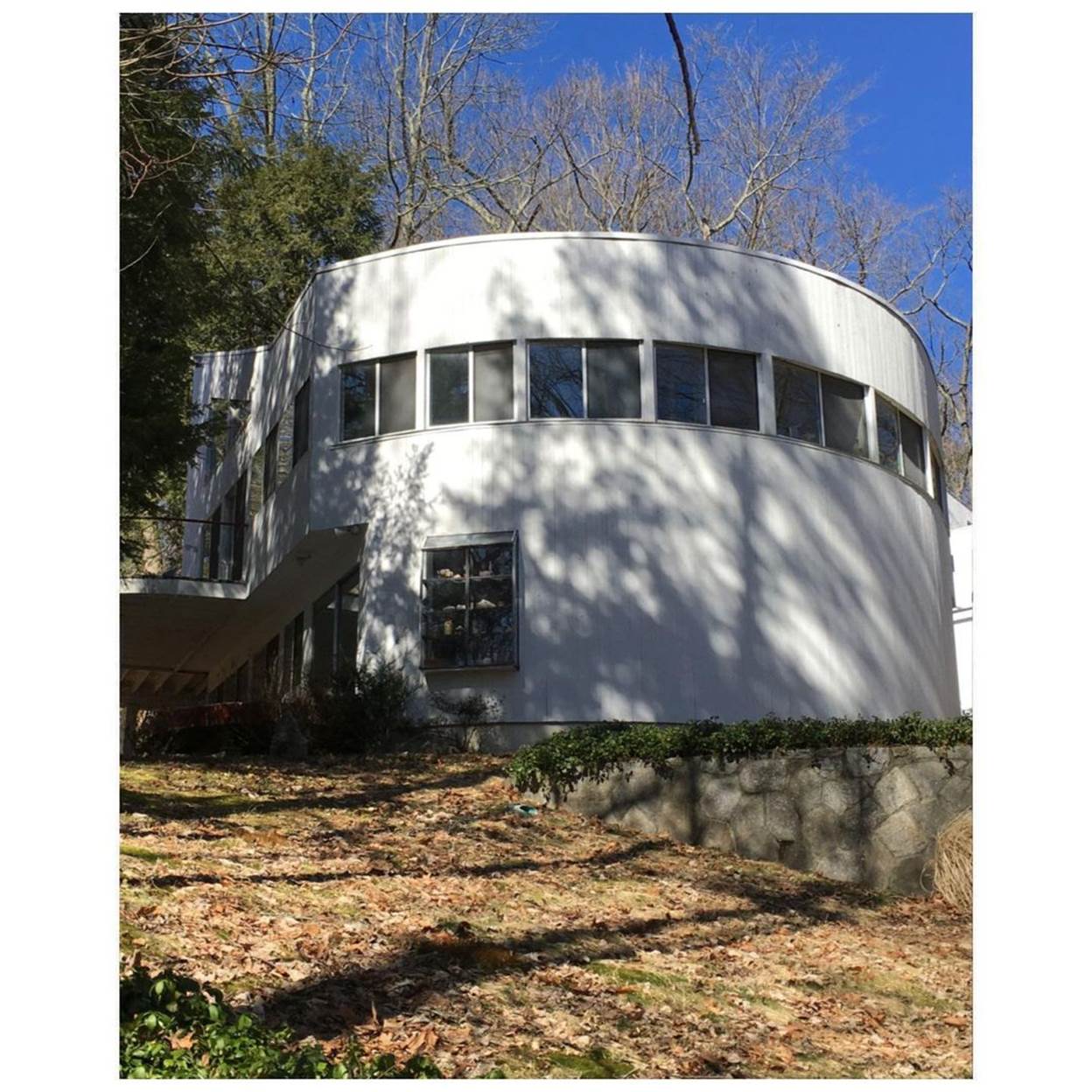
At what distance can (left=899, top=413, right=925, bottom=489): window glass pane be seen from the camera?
19.1m

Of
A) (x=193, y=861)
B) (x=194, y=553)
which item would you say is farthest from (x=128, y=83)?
(x=194, y=553)

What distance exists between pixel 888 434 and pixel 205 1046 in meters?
14.7

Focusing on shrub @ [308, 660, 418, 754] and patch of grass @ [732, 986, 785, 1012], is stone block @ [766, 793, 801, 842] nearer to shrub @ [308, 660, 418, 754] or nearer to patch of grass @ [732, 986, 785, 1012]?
patch of grass @ [732, 986, 785, 1012]

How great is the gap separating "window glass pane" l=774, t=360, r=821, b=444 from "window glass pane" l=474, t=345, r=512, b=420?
320 cm

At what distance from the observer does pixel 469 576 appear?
16.9 metres

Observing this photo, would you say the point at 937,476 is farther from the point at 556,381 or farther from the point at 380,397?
the point at 380,397

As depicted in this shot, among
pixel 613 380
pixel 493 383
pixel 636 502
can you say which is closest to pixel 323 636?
pixel 493 383

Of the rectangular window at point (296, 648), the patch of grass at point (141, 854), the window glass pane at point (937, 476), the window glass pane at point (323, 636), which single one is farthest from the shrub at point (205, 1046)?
the window glass pane at point (937, 476)

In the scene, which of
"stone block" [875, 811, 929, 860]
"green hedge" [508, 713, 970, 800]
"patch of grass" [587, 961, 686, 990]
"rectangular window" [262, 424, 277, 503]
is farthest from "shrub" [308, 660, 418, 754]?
"patch of grass" [587, 961, 686, 990]
